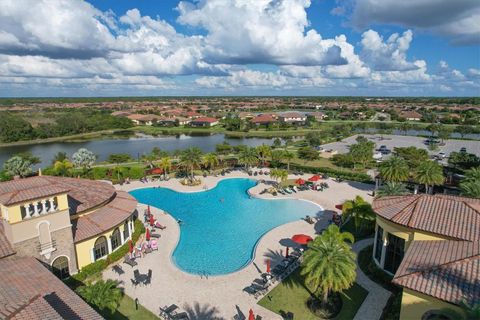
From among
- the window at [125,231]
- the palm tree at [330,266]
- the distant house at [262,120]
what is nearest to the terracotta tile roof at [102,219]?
the window at [125,231]

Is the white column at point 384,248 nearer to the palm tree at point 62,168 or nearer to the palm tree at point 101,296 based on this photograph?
the palm tree at point 101,296

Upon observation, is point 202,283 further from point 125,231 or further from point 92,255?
point 125,231

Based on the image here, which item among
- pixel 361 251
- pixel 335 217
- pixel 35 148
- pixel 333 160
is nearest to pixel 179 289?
pixel 361 251

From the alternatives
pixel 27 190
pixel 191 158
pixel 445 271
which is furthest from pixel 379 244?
pixel 191 158

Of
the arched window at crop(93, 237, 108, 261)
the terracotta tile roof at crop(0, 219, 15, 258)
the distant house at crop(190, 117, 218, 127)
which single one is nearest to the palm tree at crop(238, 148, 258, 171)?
the arched window at crop(93, 237, 108, 261)

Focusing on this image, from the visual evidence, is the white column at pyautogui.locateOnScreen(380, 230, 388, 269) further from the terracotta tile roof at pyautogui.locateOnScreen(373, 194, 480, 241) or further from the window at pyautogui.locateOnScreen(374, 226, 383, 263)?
the terracotta tile roof at pyautogui.locateOnScreen(373, 194, 480, 241)
